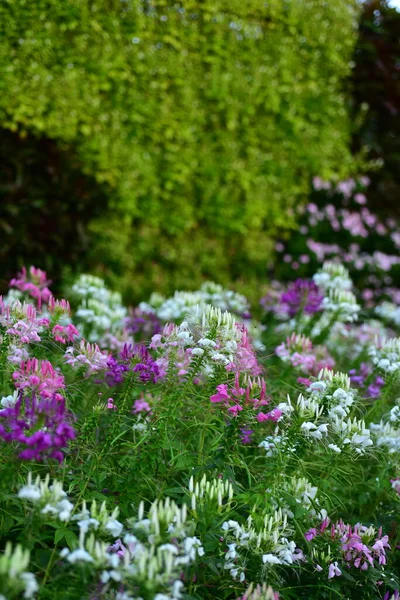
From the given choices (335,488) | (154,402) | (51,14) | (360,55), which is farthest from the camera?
(360,55)

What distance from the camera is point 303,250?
25.6ft

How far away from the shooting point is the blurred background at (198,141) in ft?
19.1

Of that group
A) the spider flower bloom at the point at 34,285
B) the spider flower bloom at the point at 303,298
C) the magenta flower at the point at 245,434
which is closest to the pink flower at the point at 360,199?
the spider flower bloom at the point at 303,298

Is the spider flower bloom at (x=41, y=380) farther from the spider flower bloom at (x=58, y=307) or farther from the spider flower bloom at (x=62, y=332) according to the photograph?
the spider flower bloom at (x=58, y=307)

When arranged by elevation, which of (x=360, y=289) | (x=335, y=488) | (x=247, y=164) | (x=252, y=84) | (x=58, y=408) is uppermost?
(x=252, y=84)

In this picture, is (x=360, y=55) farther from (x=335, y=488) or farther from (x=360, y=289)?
(x=335, y=488)

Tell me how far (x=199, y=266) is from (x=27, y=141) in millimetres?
2083

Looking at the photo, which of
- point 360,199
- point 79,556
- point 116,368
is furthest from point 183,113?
point 79,556

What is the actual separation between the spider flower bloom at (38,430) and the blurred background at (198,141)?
3676 mm

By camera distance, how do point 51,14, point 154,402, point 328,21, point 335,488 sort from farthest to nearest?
1. point 328,21
2. point 51,14
3. point 335,488
4. point 154,402

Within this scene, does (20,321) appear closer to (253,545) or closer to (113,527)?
(113,527)

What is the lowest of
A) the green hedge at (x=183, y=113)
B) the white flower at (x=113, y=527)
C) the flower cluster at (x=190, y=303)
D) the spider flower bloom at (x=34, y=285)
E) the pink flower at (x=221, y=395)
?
the white flower at (x=113, y=527)

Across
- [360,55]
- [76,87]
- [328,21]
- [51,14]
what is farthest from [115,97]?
[360,55]

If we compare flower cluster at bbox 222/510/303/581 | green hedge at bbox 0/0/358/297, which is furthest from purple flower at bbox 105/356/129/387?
green hedge at bbox 0/0/358/297
